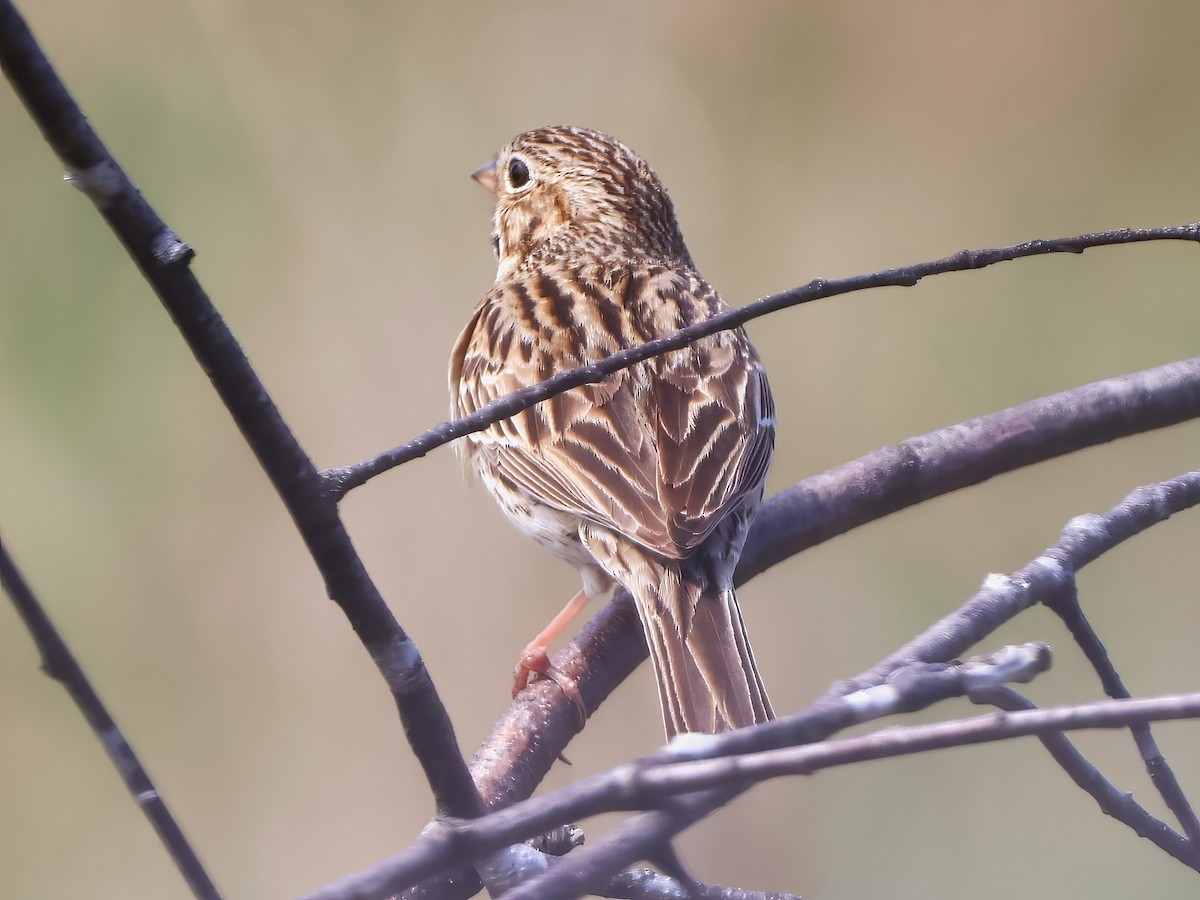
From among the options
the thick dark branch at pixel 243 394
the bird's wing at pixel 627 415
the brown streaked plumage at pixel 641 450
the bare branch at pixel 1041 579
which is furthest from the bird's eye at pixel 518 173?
the thick dark branch at pixel 243 394

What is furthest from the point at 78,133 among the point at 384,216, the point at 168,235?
the point at 384,216

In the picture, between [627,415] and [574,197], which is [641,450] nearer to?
[627,415]

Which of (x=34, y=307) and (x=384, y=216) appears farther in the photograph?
(x=384, y=216)

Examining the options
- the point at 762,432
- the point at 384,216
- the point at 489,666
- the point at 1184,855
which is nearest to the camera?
the point at 1184,855

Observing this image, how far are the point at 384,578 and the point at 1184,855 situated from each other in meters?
2.88

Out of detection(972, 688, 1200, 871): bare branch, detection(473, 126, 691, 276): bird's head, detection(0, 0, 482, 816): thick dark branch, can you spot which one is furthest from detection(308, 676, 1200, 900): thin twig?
detection(473, 126, 691, 276): bird's head

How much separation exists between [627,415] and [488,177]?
55.6 inches

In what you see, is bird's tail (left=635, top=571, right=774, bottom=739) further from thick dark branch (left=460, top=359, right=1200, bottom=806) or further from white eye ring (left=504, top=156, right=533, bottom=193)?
white eye ring (left=504, top=156, right=533, bottom=193)

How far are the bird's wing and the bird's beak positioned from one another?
762 millimetres

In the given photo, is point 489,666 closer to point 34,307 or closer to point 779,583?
point 779,583

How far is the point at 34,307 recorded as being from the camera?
3984 millimetres

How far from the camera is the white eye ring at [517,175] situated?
131 inches

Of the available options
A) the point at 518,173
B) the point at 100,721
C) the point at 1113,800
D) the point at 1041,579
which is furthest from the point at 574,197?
the point at 100,721

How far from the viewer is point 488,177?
3.40 metres
